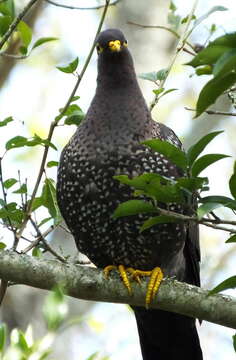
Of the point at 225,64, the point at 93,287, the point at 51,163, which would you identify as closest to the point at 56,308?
the point at 225,64

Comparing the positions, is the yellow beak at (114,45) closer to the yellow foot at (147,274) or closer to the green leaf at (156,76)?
the green leaf at (156,76)

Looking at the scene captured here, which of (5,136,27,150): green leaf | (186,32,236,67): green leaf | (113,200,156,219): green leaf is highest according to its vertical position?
(5,136,27,150): green leaf

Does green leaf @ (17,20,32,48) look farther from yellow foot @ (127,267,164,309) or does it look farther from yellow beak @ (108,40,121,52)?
yellow foot @ (127,267,164,309)

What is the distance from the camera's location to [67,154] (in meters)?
4.33

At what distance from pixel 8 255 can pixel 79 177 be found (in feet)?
2.50

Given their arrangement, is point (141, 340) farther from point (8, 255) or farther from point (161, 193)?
point (161, 193)

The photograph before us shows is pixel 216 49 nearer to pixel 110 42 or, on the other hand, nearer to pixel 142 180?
pixel 142 180

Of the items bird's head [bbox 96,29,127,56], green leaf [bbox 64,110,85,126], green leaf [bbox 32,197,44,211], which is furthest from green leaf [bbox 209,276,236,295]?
bird's head [bbox 96,29,127,56]

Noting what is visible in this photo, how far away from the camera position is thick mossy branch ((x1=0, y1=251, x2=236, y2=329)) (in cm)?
350

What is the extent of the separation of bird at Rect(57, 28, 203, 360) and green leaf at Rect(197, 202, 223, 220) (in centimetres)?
113

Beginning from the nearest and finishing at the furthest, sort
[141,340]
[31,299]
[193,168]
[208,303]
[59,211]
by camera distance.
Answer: [193,168], [208,303], [59,211], [141,340], [31,299]

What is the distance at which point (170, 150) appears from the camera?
2984 mm

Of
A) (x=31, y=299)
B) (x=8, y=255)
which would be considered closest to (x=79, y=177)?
(x=8, y=255)

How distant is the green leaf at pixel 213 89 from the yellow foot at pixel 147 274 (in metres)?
1.46
